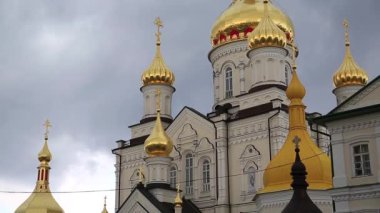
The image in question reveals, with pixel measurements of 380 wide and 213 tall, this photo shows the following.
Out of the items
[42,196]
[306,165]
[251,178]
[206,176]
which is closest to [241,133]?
[251,178]

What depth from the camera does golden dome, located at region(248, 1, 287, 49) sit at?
103ft

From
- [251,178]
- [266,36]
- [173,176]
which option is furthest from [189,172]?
[266,36]

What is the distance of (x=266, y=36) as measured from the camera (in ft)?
103

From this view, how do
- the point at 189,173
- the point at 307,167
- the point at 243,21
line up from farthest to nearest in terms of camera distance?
the point at 243,21, the point at 189,173, the point at 307,167

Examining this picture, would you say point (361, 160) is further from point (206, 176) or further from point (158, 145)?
point (158, 145)

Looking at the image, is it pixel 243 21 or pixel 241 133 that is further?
pixel 243 21

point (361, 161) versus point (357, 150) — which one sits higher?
point (357, 150)

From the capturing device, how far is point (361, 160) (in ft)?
61.5

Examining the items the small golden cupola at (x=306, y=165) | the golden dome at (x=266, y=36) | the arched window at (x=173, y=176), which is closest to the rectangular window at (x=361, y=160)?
the small golden cupola at (x=306, y=165)

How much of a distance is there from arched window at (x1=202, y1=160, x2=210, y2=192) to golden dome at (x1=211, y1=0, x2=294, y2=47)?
7.65 meters

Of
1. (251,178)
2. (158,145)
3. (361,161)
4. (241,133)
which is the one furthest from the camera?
(158,145)

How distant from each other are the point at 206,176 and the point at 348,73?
10.5 meters

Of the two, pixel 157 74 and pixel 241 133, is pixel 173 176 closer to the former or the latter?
pixel 241 133

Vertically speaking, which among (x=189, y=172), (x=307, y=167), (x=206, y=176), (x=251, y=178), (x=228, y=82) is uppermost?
(x=228, y=82)
